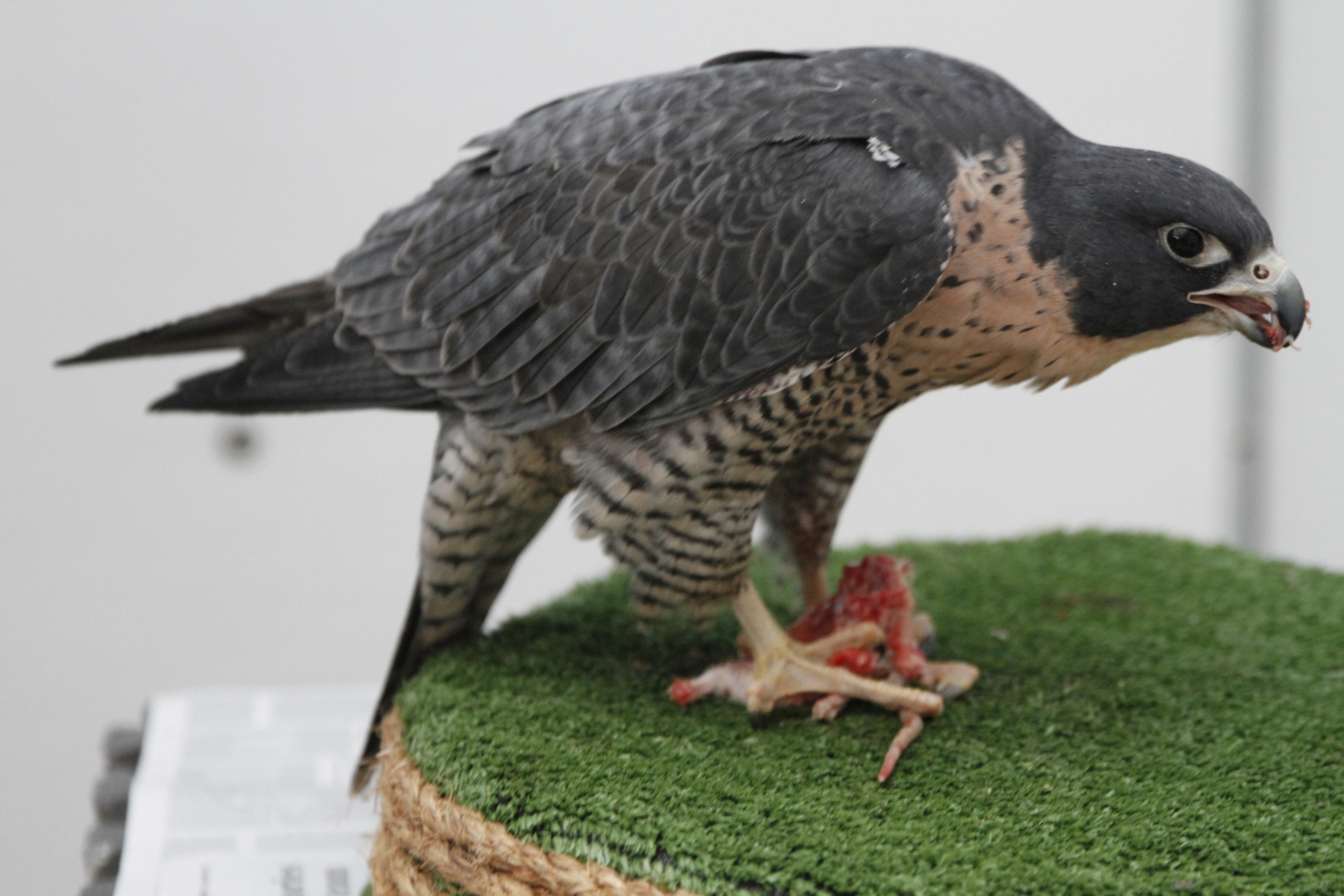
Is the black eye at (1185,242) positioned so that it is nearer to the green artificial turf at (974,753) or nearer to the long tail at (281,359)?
the green artificial turf at (974,753)

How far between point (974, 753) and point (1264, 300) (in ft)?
2.61

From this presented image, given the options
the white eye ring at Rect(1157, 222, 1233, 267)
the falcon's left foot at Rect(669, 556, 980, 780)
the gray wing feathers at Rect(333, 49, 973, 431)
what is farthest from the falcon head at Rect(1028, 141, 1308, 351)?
the falcon's left foot at Rect(669, 556, 980, 780)

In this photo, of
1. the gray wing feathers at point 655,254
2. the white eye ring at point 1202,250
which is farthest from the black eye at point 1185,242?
the gray wing feathers at point 655,254

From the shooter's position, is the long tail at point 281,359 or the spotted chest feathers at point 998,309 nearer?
the spotted chest feathers at point 998,309

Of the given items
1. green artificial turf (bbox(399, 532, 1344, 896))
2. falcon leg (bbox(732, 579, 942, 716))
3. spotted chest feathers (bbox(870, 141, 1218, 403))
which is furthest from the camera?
falcon leg (bbox(732, 579, 942, 716))

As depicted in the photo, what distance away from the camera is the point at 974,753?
1.92m

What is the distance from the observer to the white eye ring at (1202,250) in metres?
1.72

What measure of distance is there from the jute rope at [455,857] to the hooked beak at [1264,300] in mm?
1097

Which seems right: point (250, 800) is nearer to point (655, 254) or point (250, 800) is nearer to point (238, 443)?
point (655, 254)

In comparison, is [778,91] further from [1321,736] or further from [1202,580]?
[1202,580]

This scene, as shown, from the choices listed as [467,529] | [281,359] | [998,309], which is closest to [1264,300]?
[998,309]

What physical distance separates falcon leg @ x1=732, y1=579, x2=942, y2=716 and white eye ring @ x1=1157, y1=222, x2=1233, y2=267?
2.55 feet

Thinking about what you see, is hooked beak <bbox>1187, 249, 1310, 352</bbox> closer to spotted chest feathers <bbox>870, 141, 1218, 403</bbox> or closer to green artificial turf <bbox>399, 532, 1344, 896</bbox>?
spotted chest feathers <bbox>870, 141, 1218, 403</bbox>

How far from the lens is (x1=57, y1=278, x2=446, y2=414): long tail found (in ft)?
7.02
